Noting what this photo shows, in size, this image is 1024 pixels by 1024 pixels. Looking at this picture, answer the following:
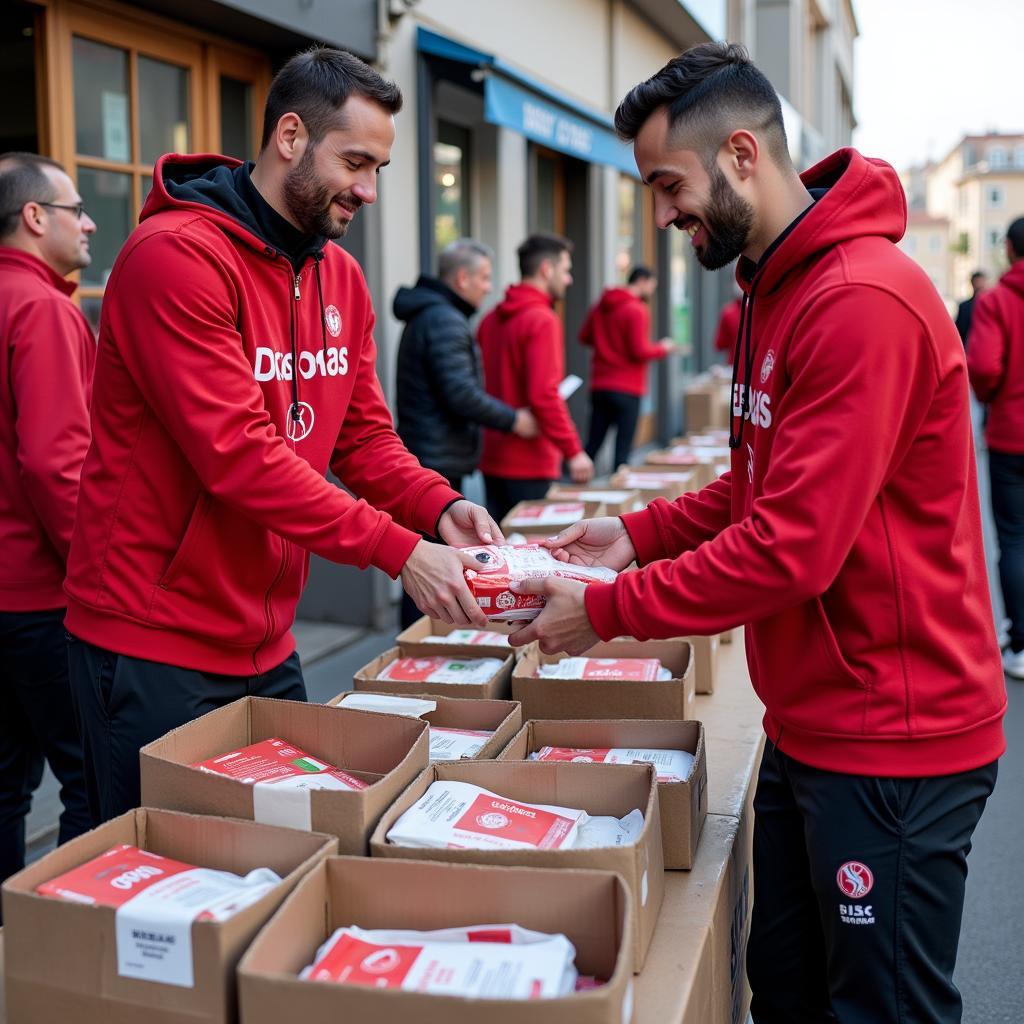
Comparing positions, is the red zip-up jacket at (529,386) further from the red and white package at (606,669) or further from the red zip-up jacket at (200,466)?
the red zip-up jacket at (200,466)

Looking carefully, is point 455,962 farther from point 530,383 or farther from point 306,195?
point 530,383

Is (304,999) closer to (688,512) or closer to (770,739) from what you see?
(770,739)

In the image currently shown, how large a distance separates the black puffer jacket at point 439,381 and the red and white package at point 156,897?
390 cm

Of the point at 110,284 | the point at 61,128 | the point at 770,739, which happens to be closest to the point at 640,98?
the point at 110,284

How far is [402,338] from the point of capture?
5.54 meters

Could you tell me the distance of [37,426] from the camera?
9.05ft

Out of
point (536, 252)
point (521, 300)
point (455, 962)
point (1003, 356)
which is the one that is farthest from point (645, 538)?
point (536, 252)

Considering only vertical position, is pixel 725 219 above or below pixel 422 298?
below

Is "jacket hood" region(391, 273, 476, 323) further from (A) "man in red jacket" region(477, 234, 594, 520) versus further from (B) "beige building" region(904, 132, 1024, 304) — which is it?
(B) "beige building" region(904, 132, 1024, 304)

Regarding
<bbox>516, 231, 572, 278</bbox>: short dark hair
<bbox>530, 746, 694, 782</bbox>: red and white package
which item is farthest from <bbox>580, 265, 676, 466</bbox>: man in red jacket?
<bbox>530, 746, 694, 782</bbox>: red and white package

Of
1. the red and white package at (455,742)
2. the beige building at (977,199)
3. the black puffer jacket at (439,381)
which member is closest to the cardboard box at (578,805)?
the red and white package at (455,742)

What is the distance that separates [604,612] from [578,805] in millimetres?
319

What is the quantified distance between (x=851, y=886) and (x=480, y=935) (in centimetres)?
65

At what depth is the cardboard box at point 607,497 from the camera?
385 cm
